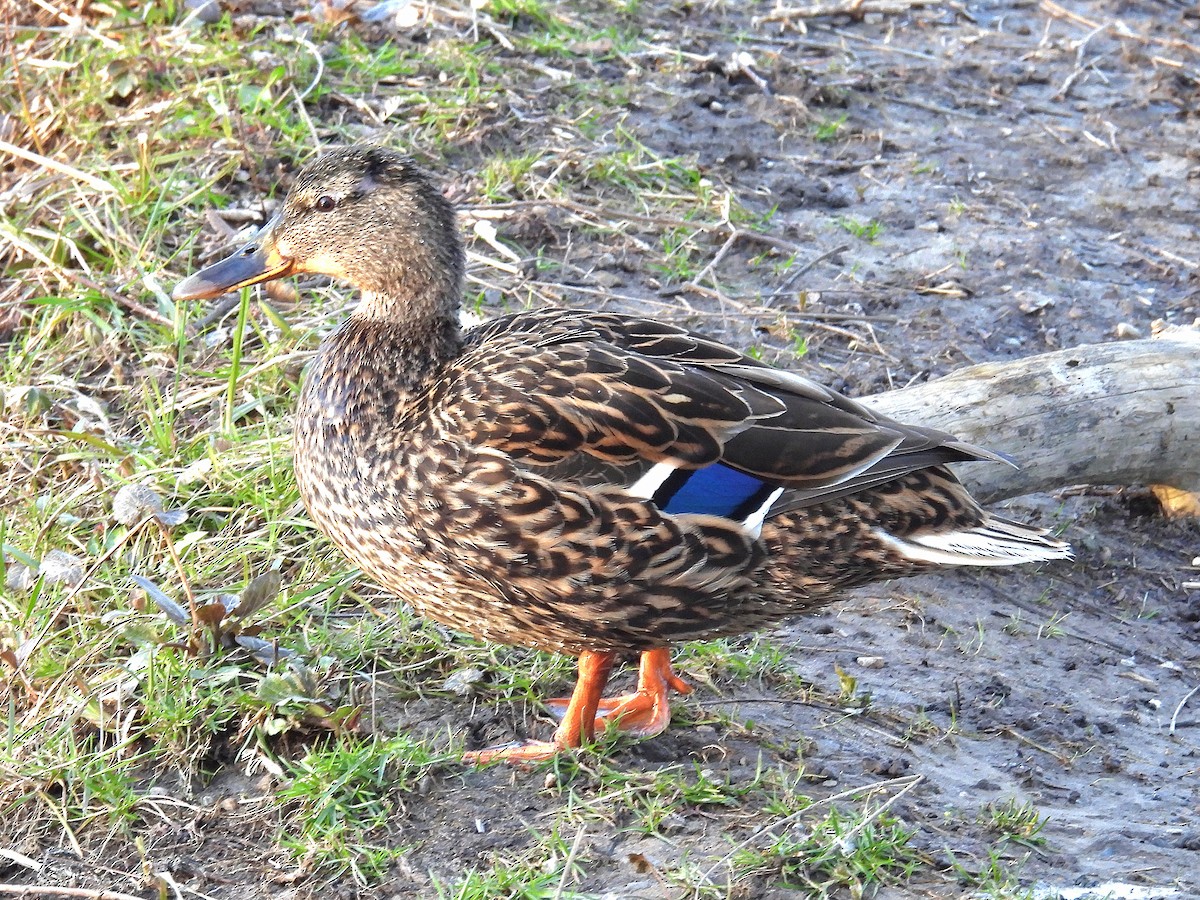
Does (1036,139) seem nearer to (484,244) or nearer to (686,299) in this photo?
(686,299)

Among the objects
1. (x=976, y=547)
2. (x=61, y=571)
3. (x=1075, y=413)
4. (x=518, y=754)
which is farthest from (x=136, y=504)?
(x=1075, y=413)

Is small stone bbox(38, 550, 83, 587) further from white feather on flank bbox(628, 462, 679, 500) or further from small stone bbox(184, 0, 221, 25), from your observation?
small stone bbox(184, 0, 221, 25)

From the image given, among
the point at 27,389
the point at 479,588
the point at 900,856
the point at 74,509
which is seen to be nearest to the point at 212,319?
the point at 27,389

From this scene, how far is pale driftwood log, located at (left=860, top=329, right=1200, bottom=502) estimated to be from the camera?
13.9 ft

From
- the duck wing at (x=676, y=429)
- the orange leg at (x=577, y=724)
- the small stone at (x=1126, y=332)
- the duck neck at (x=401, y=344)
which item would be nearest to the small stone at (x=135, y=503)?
the duck neck at (x=401, y=344)

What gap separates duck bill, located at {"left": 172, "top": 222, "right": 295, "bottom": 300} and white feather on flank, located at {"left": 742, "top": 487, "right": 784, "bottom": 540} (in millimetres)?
1457

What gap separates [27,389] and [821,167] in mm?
3391

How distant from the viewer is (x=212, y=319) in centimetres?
502

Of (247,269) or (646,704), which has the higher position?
(247,269)

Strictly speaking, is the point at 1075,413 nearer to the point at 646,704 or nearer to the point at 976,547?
the point at 976,547

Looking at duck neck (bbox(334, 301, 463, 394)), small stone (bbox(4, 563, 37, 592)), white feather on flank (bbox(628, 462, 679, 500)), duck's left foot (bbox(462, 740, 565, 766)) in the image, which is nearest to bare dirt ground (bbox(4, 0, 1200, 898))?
duck's left foot (bbox(462, 740, 565, 766))

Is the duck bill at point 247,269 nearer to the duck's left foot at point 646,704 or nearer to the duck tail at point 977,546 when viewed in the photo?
the duck's left foot at point 646,704

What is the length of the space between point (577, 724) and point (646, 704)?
0.80 ft

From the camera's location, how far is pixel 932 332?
5324 mm
